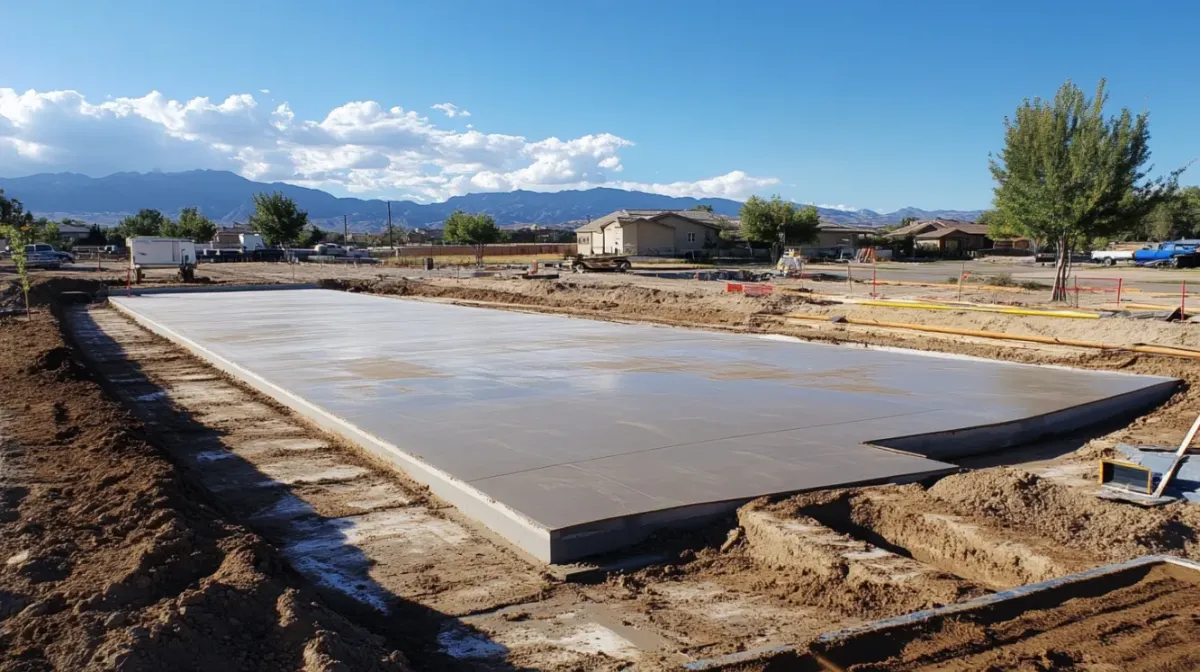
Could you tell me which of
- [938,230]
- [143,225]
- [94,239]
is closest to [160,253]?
[938,230]

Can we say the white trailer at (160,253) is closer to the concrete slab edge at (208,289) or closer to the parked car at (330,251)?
the concrete slab edge at (208,289)

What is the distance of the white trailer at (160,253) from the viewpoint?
37.1 m

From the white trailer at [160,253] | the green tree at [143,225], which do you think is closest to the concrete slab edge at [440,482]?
the white trailer at [160,253]

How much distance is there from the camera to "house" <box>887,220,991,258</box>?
253 ft

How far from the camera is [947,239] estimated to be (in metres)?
82.2

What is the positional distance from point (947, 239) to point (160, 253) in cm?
7068

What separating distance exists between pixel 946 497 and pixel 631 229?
60.8 metres

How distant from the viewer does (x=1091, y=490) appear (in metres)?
6.19

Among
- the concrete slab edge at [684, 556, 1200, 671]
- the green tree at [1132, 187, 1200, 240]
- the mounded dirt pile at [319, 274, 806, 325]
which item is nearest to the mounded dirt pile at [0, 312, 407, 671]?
the concrete slab edge at [684, 556, 1200, 671]

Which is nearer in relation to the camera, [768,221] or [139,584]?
[139,584]

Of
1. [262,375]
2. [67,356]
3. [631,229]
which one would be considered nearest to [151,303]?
[67,356]

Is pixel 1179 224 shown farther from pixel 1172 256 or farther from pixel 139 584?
pixel 139 584

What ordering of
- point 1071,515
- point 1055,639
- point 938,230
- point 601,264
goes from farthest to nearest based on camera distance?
point 938,230 < point 601,264 < point 1071,515 < point 1055,639

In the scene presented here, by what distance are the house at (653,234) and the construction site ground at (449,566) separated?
191 feet
